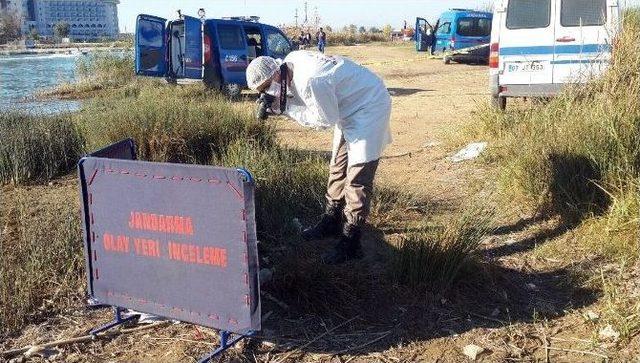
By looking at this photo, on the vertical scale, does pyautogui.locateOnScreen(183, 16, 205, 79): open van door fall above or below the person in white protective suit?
above

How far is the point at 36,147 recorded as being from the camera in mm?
6695

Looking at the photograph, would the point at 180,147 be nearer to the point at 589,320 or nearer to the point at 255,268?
the point at 255,268

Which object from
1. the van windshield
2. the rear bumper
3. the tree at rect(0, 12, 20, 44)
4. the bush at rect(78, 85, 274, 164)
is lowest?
the bush at rect(78, 85, 274, 164)

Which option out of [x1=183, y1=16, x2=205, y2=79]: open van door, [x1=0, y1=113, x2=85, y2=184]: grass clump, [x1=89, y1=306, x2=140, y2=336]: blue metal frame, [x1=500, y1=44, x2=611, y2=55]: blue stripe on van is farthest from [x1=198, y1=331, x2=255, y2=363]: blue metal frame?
[x1=183, y1=16, x2=205, y2=79]: open van door

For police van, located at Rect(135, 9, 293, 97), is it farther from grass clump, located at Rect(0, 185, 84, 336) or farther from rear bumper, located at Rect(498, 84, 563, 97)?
grass clump, located at Rect(0, 185, 84, 336)

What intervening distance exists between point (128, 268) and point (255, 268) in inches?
29.0

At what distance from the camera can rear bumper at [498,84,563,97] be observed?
29.1 ft

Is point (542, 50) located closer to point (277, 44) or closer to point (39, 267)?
point (39, 267)

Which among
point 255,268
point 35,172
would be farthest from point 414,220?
point 35,172

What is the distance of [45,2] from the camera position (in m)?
112

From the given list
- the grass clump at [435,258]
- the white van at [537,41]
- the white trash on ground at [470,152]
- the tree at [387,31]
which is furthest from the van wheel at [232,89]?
the tree at [387,31]

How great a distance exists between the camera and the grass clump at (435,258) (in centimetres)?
362

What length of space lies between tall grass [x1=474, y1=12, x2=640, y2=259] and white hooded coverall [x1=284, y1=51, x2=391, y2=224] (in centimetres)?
159

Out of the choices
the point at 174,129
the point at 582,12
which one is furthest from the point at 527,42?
the point at 174,129
